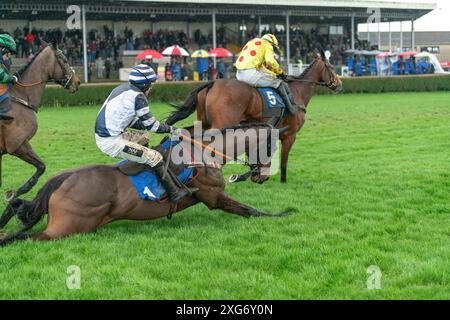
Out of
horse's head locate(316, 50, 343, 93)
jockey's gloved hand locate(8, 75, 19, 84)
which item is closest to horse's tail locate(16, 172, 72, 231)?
jockey's gloved hand locate(8, 75, 19, 84)

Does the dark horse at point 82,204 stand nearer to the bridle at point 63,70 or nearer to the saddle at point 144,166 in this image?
the saddle at point 144,166

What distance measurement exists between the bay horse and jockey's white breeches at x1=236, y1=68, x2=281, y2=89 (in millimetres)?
2375

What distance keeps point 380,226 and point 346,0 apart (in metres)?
32.0

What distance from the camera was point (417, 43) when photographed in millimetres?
70062

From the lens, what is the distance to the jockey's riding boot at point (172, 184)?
5.46 m

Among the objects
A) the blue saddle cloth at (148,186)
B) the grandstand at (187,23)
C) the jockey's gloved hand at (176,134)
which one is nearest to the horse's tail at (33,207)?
the blue saddle cloth at (148,186)

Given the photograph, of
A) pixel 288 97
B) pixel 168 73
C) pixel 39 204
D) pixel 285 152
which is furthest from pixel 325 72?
pixel 168 73

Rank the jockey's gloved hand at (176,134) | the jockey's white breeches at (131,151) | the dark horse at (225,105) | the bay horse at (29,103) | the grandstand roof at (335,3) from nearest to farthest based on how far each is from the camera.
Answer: the jockey's white breeches at (131,151)
the jockey's gloved hand at (176,134)
the bay horse at (29,103)
the dark horse at (225,105)
the grandstand roof at (335,3)

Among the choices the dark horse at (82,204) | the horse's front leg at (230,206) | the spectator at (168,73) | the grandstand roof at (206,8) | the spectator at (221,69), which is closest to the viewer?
the dark horse at (82,204)

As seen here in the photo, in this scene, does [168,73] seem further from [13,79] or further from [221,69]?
[13,79]

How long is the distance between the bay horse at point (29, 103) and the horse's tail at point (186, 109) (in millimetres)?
1706

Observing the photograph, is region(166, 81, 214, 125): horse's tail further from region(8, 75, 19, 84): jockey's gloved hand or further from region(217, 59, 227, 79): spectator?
region(217, 59, 227, 79): spectator

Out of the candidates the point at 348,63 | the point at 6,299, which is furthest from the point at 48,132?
the point at 348,63
